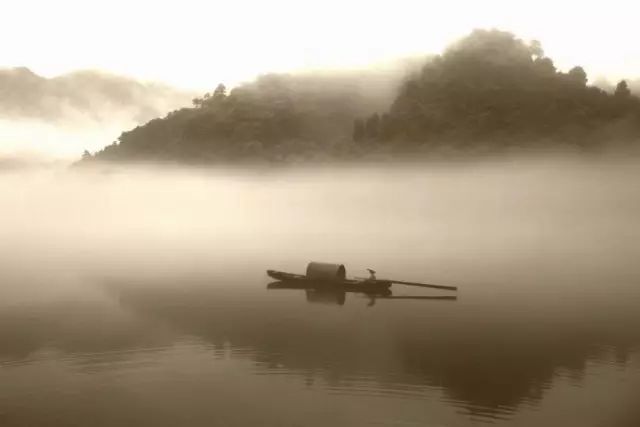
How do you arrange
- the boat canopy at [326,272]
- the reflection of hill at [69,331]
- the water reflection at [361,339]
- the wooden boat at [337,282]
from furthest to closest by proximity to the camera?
the boat canopy at [326,272] → the wooden boat at [337,282] → the reflection of hill at [69,331] → the water reflection at [361,339]

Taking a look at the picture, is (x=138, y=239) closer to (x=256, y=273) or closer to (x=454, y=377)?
(x=256, y=273)

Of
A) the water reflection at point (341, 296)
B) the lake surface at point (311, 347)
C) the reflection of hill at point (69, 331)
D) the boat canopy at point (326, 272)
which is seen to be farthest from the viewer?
the boat canopy at point (326, 272)

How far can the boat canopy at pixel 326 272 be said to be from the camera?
217ft

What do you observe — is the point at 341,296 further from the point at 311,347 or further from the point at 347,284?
the point at 311,347

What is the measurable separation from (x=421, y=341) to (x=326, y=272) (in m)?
23.1

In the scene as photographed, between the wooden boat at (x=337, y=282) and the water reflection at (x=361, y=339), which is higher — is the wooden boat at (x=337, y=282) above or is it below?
above

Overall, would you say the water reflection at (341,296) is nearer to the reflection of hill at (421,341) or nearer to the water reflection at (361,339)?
the water reflection at (361,339)

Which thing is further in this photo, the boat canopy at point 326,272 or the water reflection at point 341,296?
the boat canopy at point 326,272

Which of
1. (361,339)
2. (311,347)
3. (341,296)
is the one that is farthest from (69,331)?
(341,296)

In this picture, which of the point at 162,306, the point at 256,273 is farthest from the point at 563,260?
the point at 162,306

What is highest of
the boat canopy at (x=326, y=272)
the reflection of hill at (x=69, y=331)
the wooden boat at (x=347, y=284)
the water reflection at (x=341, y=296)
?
the boat canopy at (x=326, y=272)

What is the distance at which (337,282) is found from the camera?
65688mm

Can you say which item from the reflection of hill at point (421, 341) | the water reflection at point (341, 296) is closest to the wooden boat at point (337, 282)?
the water reflection at point (341, 296)

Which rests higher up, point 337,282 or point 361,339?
point 337,282
